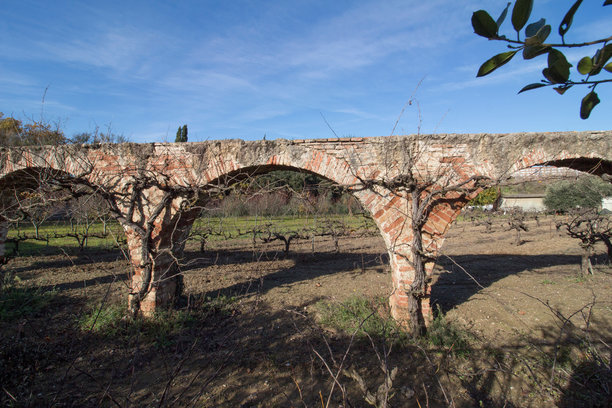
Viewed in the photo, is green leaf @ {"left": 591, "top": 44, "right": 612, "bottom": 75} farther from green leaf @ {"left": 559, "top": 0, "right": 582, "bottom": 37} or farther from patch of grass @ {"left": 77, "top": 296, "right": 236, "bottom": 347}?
patch of grass @ {"left": 77, "top": 296, "right": 236, "bottom": 347}

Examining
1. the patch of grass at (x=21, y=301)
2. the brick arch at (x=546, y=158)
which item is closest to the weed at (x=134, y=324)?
the patch of grass at (x=21, y=301)

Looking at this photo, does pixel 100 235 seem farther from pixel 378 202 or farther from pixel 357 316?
pixel 378 202

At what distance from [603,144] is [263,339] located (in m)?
5.79

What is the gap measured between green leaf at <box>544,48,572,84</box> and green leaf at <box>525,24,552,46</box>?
8cm

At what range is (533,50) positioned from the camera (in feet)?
2.77

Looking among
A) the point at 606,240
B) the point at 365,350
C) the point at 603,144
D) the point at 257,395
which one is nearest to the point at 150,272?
the point at 257,395

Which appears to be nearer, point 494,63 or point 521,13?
point 521,13

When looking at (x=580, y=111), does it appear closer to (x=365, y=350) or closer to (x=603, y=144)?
(x=365, y=350)

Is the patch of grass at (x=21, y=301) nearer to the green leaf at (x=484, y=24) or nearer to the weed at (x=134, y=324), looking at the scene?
the weed at (x=134, y=324)

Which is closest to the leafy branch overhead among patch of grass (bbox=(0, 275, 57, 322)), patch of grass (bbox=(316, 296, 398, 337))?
patch of grass (bbox=(316, 296, 398, 337))

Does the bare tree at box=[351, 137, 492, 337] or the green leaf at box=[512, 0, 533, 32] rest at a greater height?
the green leaf at box=[512, 0, 533, 32]

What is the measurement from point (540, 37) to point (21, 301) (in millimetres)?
8252

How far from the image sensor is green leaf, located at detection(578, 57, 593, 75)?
2.87 feet

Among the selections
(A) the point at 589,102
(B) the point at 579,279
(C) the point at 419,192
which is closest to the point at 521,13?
(A) the point at 589,102
